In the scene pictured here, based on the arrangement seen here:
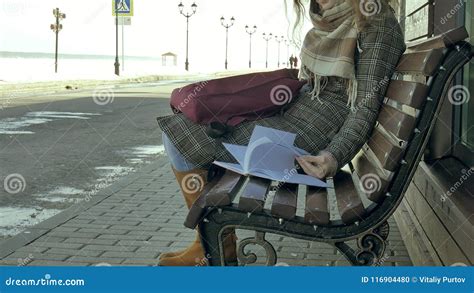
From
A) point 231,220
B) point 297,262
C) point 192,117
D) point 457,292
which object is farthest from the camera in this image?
point 297,262

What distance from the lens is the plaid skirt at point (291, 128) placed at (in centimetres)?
346

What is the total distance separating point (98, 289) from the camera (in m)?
2.20

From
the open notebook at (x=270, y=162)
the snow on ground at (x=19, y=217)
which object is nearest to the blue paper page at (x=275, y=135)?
the open notebook at (x=270, y=162)

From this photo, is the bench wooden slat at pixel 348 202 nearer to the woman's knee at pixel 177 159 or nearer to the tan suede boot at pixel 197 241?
the tan suede boot at pixel 197 241

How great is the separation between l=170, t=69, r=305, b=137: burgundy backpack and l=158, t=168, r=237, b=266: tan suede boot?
0.29 meters

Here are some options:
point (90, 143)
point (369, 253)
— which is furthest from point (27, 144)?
point (369, 253)

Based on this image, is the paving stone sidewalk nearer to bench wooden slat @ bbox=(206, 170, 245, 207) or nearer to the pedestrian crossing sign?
bench wooden slat @ bbox=(206, 170, 245, 207)

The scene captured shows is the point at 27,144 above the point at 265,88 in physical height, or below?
below

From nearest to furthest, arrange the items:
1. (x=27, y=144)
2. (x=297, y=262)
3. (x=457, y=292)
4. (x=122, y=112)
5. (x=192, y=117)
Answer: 1. (x=457, y=292)
2. (x=192, y=117)
3. (x=297, y=262)
4. (x=27, y=144)
5. (x=122, y=112)

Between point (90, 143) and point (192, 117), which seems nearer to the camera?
point (192, 117)

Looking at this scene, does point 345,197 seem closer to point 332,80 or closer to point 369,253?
point 369,253

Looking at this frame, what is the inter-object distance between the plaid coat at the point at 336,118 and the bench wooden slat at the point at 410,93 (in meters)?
0.09

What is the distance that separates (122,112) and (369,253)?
14.7m

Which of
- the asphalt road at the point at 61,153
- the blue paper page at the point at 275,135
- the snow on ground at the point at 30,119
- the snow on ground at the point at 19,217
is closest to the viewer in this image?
the blue paper page at the point at 275,135
